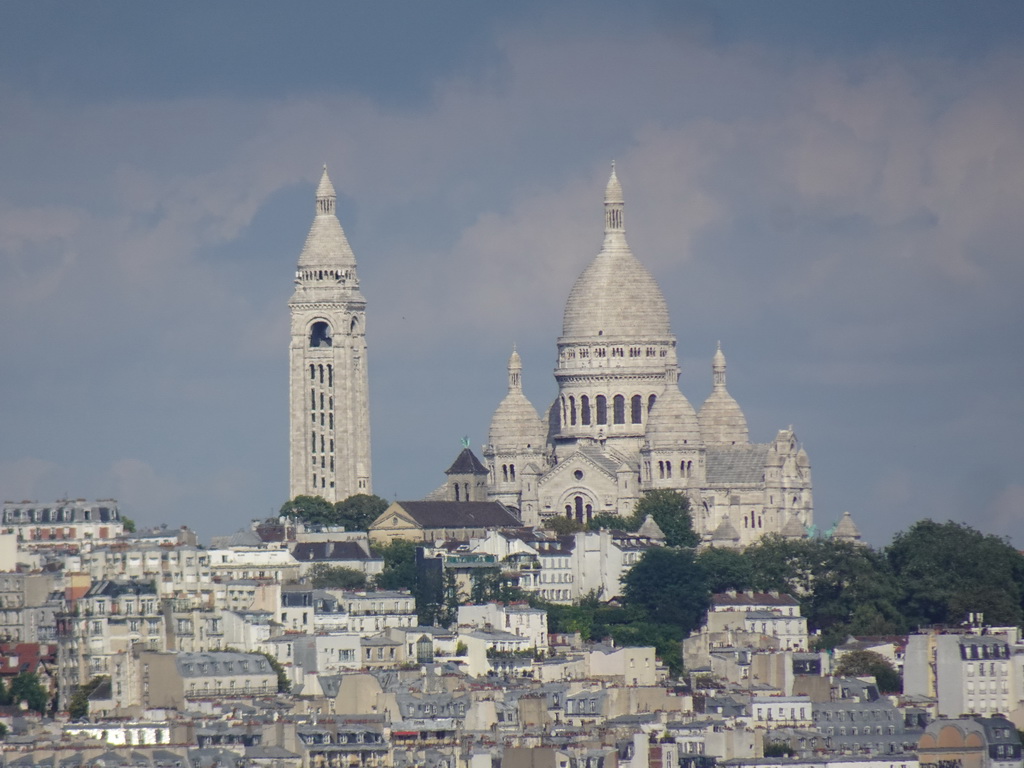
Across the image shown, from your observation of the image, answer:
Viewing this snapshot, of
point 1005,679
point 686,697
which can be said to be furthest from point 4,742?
point 1005,679

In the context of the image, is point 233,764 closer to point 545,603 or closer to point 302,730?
point 302,730

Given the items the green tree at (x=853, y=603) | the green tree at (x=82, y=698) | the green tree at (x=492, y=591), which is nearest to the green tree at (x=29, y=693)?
the green tree at (x=82, y=698)

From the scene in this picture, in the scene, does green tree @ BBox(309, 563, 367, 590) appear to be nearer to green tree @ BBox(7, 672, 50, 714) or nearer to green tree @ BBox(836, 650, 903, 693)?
green tree @ BBox(7, 672, 50, 714)

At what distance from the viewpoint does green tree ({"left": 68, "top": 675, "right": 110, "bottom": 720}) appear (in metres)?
168

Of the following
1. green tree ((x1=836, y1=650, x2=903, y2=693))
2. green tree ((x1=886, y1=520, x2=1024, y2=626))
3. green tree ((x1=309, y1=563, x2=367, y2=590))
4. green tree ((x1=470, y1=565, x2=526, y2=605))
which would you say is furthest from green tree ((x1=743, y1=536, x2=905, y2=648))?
green tree ((x1=309, y1=563, x2=367, y2=590))

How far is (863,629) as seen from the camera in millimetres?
191500

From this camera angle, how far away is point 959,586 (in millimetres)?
194750

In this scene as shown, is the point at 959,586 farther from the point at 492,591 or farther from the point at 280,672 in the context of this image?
the point at 280,672

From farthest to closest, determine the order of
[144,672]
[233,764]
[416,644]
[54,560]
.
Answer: [54,560] < [416,644] < [144,672] < [233,764]

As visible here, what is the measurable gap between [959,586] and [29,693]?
43.4m

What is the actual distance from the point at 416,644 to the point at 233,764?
31.9 m

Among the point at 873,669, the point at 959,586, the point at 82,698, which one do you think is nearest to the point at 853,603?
the point at 959,586

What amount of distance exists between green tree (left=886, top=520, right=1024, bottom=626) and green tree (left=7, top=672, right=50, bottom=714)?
40210 millimetres

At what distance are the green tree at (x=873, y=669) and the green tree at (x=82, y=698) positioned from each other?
28889 mm
